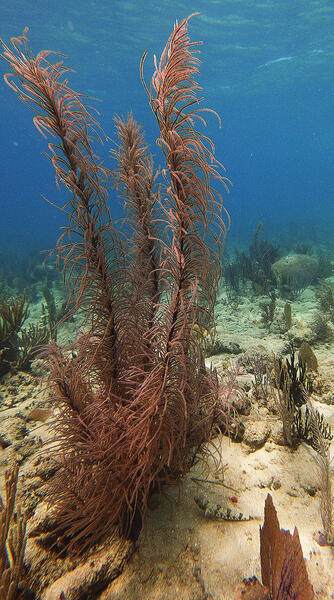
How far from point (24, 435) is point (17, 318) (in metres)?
3.17

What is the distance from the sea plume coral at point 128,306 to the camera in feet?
6.45

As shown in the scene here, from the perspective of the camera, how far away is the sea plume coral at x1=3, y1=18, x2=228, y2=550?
6.45 ft

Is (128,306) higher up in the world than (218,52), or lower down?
lower down

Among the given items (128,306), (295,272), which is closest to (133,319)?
(128,306)

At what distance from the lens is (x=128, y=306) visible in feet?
8.43

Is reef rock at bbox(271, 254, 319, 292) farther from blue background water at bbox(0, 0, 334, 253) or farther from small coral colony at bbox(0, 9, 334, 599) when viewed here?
small coral colony at bbox(0, 9, 334, 599)

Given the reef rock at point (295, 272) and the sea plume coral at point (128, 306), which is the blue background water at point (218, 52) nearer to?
the sea plume coral at point (128, 306)

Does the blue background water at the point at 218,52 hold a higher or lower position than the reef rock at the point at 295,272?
higher

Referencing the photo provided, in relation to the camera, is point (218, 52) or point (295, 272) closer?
point (295, 272)

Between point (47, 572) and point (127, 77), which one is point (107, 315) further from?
point (127, 77)

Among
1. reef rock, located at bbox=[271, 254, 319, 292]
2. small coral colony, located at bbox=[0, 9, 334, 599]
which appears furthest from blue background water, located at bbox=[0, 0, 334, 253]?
reef rock, located at bbox=[271, 254, 319, 292]

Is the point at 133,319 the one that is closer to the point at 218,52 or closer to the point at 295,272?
the point at 295,272

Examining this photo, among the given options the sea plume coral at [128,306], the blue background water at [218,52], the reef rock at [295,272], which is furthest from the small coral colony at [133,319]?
the reef rock at [295,272]

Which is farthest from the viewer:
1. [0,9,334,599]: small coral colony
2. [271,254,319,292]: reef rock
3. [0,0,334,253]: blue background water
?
[0,0,334,253]: blue background water
